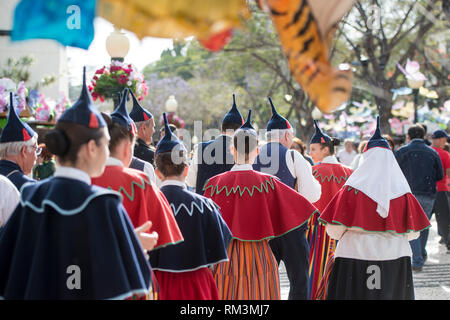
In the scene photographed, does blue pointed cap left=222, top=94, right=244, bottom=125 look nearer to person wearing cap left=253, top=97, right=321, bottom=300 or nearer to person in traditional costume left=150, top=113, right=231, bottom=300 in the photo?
person wearing cap left=253, top=97, right=321, bottom=300

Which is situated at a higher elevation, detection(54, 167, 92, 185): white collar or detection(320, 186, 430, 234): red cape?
detection(54, 167, 92, 185): white collar

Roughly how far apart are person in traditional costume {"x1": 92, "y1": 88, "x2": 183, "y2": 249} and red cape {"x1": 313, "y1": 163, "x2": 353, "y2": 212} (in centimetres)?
469

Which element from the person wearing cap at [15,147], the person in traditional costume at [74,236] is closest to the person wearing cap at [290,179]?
the person wearing cap at [15,147]

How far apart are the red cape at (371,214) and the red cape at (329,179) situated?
8.69 ft

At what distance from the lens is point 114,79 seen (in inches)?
327

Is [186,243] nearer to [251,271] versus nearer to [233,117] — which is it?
[251,271]

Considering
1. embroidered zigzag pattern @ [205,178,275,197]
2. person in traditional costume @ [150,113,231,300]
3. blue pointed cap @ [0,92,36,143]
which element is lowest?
person in traditional costume @ [150,113,231,300]

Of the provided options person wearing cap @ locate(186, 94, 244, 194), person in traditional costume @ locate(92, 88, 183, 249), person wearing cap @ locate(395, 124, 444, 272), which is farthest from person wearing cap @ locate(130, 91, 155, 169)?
person wearing cap @ locate(395, 124, 444, 272)

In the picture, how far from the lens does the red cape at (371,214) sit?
558 centimetres

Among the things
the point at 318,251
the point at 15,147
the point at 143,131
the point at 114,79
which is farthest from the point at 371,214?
the point at 114,79

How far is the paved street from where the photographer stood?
26.7ft

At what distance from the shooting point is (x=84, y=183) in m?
3.16

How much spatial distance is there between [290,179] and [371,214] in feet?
5.96

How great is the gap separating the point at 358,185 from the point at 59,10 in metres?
3.65
